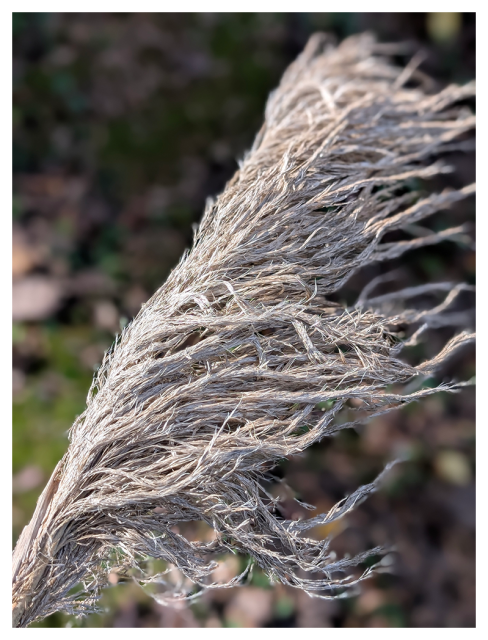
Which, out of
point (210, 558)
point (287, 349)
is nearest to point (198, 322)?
point (287, 349)

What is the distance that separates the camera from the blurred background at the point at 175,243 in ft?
4.30

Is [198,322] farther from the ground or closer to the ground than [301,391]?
farther from the ground

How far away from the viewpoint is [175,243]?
1438 millimetres

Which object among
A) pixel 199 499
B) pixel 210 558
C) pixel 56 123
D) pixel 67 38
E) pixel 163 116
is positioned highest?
pixel 67 38

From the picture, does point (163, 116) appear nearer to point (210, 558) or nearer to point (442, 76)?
point (442, 76)

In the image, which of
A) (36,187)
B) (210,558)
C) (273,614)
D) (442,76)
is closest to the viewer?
(210,558)

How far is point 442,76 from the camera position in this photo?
141 centimetres

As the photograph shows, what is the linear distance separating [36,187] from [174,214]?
0.47 m

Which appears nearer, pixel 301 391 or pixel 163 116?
pixel 301 391

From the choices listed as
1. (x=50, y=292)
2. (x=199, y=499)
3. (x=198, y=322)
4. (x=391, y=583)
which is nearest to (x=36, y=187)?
(x=50, y=292)

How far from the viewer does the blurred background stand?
1.31 m

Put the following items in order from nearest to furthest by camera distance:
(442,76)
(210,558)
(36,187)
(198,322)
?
(198,322) < (210,558) < (442,76) < (36,187)

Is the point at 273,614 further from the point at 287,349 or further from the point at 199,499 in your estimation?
the point at 287,349

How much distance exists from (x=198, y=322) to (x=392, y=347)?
0.32 meters
